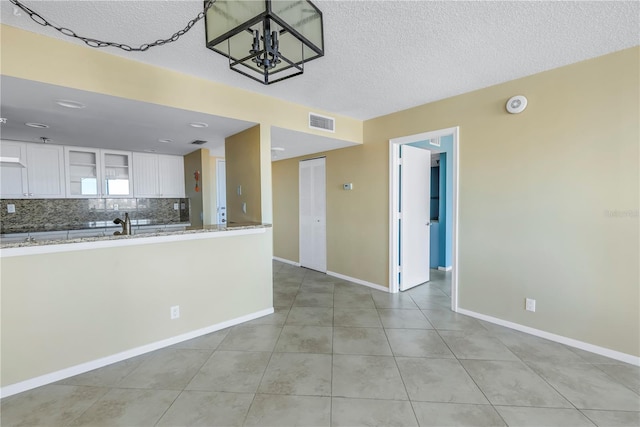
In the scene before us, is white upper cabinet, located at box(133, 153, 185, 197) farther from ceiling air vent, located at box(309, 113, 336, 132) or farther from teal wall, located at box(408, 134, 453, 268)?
teal wall, located at box(408, 134, 453, 268)

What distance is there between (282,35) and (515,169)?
2.57 m

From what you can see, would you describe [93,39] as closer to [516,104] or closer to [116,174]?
[116,174]

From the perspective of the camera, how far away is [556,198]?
99.5 inches

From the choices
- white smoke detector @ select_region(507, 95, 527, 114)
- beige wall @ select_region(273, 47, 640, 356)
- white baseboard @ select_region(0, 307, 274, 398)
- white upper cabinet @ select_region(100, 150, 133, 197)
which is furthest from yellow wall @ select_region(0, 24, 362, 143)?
white upper cabinet @ select_region(100, 150, 133, 197)

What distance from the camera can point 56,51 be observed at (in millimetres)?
1974

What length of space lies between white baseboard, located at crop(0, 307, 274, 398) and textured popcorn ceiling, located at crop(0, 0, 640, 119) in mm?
2390

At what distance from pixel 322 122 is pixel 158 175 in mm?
3253

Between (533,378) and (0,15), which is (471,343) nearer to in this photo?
(533,378)

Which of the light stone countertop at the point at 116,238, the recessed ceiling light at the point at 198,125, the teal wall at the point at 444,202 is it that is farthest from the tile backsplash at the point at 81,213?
the teal wall at the point at 444,202

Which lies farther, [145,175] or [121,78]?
[145,175]

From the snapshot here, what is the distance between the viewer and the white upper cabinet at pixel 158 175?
4773 millimetres

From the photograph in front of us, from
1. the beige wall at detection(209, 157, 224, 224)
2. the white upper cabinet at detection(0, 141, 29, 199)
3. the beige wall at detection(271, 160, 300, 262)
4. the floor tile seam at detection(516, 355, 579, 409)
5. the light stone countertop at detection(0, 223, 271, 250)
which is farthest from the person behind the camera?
the beige wall at detection(271, 160, 300, 262)

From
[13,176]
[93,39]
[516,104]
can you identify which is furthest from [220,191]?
[516,104]

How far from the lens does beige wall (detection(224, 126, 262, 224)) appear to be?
3.20 metres
